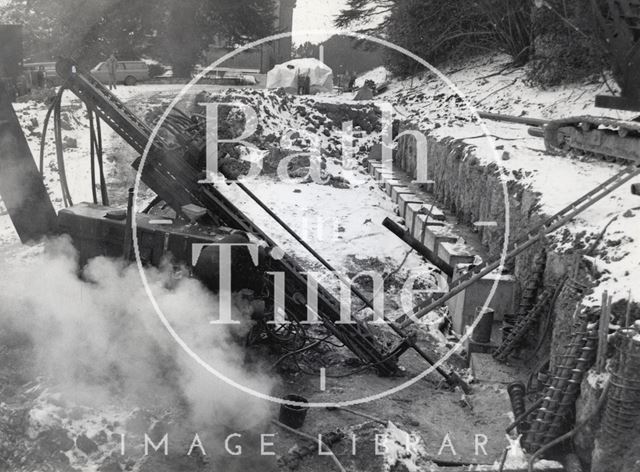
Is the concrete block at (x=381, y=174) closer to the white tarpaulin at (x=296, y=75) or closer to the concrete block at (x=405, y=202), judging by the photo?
the concrete block at (x=405, y=202)

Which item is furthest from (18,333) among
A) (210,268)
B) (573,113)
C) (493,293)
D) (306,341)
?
(573,113)

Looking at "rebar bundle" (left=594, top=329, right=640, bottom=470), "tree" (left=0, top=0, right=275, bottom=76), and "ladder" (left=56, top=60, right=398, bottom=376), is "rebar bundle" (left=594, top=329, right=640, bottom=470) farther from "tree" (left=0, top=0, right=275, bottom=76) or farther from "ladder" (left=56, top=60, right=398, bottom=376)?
"tree" (left=0, top=0, right=275, bottom=76)

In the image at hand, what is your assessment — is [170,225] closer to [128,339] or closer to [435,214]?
[128,339]

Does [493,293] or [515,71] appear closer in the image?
[493,293]

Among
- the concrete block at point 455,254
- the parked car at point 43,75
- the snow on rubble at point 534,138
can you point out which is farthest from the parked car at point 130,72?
the concrete block at point 455,254

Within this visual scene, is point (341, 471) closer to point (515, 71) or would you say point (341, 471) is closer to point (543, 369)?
point (543, 369)

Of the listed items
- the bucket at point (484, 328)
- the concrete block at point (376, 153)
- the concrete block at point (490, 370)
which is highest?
the concrete block at point (376, 153)
